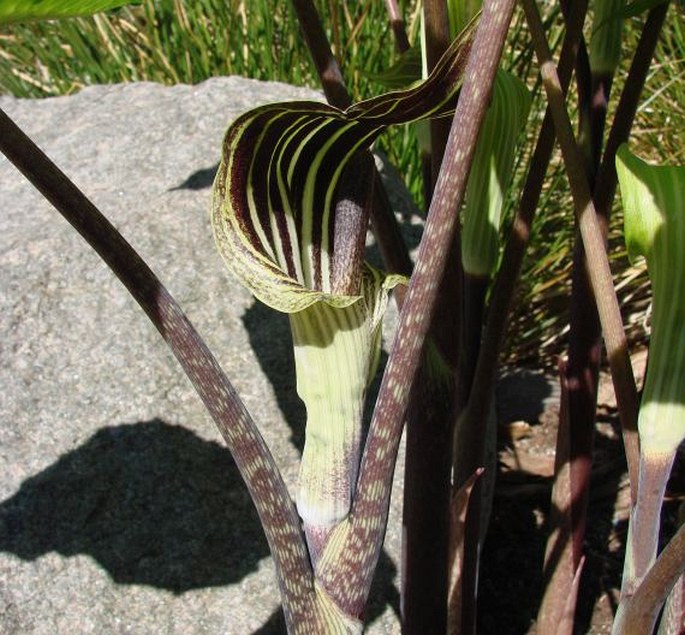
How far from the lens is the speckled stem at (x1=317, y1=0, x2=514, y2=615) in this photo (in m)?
0.58

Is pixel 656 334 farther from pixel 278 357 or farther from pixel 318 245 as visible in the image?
pixel 278 357

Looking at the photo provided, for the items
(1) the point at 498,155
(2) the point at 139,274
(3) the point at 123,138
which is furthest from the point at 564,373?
(3) the point at 123,138

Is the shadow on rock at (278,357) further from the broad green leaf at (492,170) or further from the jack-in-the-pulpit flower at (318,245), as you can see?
the jack-in-the-pulpit flower at (318,245)

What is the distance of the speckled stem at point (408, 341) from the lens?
0.58 m

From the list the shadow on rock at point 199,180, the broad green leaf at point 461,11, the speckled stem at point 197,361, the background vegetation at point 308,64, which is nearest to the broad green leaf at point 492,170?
the broad green leaf at point 461,11

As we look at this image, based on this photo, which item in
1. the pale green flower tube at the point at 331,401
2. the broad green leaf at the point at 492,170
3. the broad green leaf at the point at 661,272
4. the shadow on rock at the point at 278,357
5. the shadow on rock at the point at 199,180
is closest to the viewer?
the broad green leaf at the point at 661,272

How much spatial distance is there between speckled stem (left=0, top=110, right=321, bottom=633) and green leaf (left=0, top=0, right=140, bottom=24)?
0.21ft

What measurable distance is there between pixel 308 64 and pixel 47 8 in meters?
1.67

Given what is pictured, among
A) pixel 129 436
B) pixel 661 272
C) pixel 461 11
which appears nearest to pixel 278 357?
pixel 129 436

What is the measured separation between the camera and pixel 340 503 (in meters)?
0.73

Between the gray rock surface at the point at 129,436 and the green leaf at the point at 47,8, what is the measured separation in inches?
27.1

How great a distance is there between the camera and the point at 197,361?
2.11 feet

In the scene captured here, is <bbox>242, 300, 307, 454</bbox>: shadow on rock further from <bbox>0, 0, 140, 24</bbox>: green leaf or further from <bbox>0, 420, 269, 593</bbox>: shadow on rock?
<bbox>0, 0, 140, 24</bbox>: green leaf

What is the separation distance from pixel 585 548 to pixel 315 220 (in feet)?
2.71
